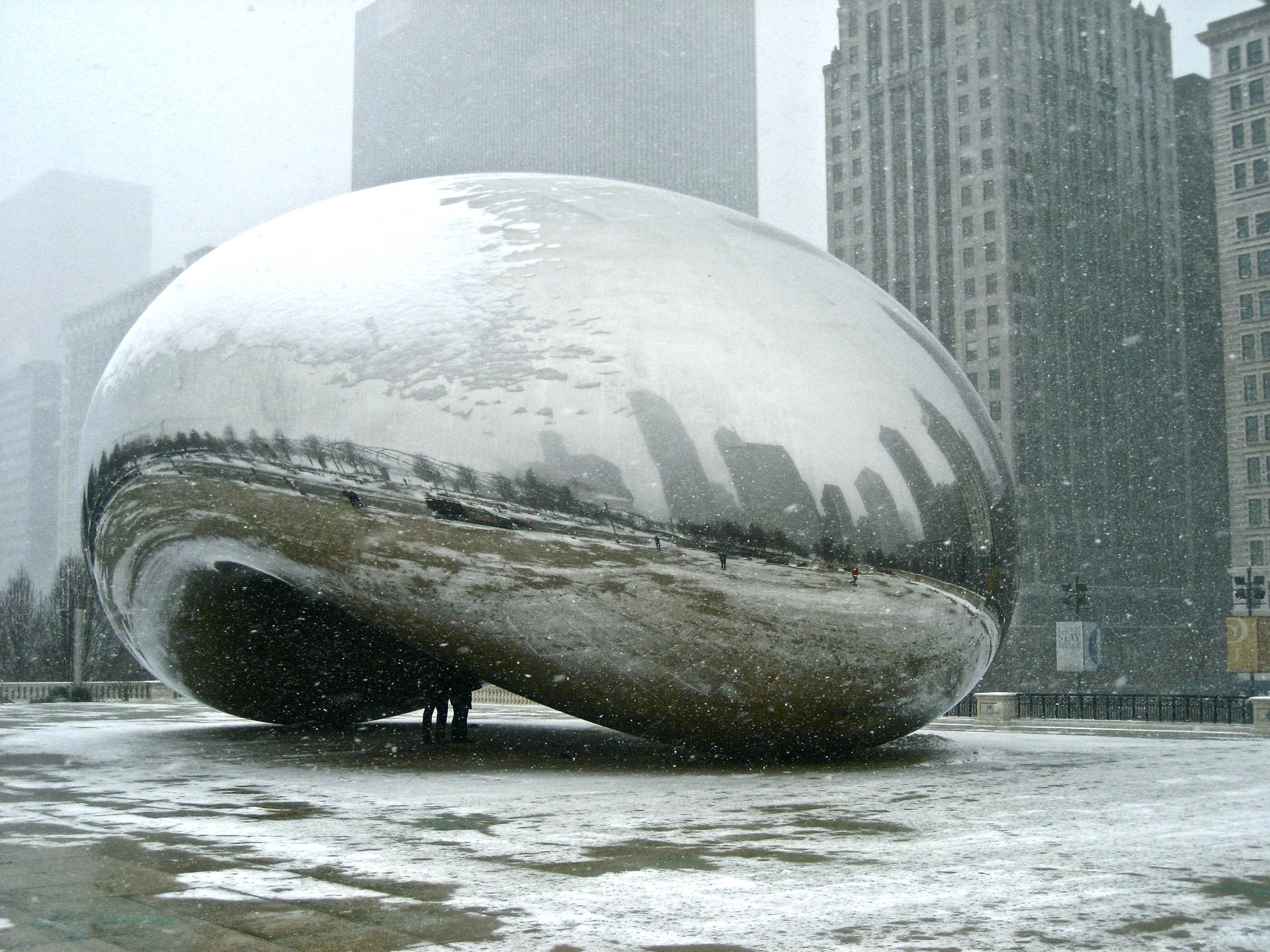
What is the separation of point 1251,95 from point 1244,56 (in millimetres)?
2716

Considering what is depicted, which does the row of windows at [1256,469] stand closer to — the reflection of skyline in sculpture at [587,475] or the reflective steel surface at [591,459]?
the reflective steel surface at [591,459]

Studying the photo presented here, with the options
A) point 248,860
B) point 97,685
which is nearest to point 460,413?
point 248,860

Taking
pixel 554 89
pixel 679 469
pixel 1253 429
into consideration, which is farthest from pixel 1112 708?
pixel 554 89

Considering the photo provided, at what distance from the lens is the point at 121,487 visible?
11586 mm

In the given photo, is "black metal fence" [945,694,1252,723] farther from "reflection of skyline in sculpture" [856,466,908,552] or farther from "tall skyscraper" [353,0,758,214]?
"tall skyscraper" [353,0,758,214]

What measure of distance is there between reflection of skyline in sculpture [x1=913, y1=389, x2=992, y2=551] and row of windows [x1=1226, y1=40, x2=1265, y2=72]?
86.8 metres

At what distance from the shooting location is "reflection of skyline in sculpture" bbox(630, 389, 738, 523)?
984cm

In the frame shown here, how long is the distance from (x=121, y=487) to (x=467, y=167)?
122742 mm

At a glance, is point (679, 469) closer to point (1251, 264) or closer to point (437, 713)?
point (437, 713)

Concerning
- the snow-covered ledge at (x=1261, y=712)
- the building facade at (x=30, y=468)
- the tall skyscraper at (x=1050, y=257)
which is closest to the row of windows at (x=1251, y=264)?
the tall skyscraper at (x=1050, y=257)

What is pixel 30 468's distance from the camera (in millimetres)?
116562

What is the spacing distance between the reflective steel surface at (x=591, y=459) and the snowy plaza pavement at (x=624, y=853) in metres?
0.97

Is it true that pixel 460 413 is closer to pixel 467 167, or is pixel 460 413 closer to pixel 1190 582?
pixel 1190 582

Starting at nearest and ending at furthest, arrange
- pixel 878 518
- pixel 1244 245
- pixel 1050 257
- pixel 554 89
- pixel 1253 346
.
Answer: pixel 878 518 → pixel 1253 346 → pixel 1244 245 → pixel 1050 257 → pixel 554 89
